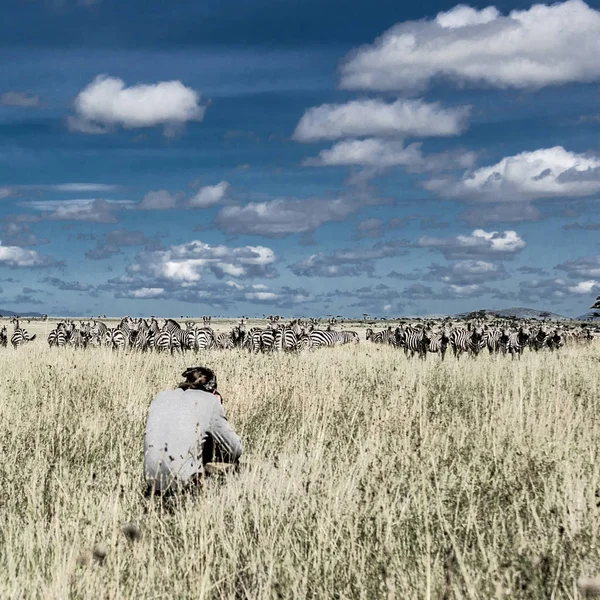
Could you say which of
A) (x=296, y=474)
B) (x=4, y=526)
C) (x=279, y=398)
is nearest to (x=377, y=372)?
(x=279, y=398)

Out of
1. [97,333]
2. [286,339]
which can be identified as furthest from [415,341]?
[97,333]

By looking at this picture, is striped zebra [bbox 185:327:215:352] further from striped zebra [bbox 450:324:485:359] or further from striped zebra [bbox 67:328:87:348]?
striped zebra [bbox 450:324:485:359]

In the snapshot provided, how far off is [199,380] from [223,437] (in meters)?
0.45

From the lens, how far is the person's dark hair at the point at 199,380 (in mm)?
5223

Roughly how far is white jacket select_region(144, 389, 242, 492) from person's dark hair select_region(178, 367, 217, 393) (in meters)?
0.09

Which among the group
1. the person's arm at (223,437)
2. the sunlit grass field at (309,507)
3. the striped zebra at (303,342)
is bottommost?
the sunlit grass field at (309,507)

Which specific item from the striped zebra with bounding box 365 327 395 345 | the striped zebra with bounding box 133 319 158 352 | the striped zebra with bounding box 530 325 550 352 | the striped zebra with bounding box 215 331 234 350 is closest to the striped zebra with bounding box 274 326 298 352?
the striped zebra with bounding box 215 331 234 350

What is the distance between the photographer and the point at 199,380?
17.2 feet

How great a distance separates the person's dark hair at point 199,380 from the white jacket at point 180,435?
0.28 feet

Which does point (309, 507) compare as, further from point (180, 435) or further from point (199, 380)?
point (199, 380)

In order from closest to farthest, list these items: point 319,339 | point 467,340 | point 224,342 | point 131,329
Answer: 1. point 131,329
2. point 467,340
3. point 224,342
4. point 319,339

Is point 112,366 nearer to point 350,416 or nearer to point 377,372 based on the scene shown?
point 377,372

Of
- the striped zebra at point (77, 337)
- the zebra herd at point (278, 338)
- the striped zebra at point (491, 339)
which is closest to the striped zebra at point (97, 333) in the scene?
the zebra herd at point (278, 338)

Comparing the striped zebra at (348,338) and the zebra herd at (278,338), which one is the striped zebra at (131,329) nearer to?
the zebra herd at (278,338)
